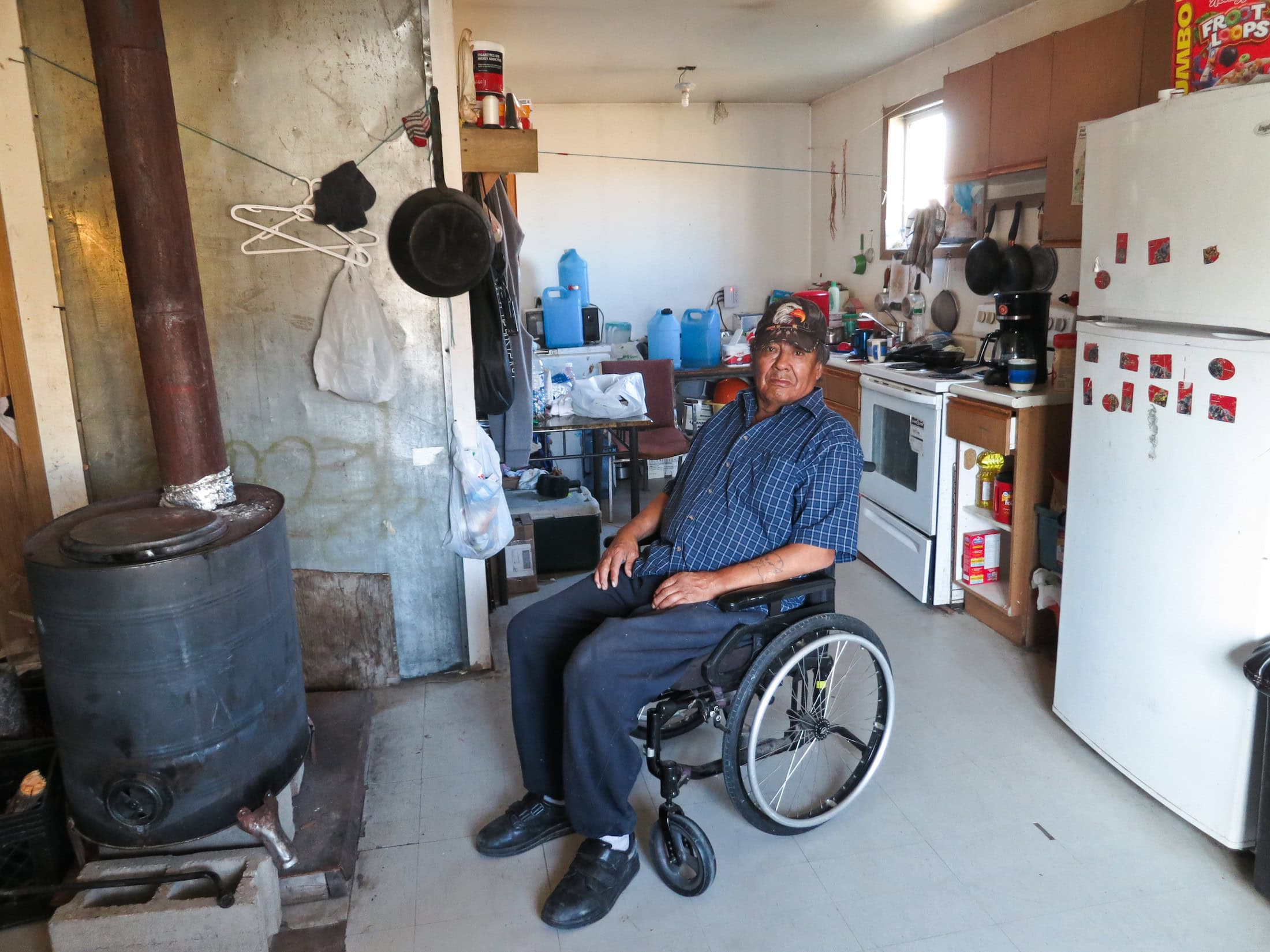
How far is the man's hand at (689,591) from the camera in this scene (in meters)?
1.80

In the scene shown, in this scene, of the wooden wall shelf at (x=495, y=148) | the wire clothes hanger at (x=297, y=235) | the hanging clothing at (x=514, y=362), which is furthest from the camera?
the hanging clothing at (x=514, y=362)

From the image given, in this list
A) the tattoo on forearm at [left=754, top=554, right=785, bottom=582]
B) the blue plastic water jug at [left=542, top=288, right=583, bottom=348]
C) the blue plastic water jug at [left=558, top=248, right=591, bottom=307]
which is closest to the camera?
the tattoo on forearm at [left=754, top=554, right=785, bottom=582]

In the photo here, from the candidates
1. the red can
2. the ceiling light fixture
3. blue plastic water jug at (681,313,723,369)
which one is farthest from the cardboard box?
the ceiling light fixture

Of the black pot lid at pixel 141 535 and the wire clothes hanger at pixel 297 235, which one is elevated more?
the wire clothes hanger at pixel 297 235

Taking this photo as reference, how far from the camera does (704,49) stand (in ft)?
13.0

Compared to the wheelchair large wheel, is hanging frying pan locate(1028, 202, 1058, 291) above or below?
above

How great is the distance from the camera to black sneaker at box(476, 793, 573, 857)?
6.32 feet

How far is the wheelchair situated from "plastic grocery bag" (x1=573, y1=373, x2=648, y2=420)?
71.7 inches

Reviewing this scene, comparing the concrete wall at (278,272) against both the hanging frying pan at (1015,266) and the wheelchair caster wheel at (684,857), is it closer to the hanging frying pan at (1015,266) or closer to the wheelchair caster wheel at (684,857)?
the wheelchair caster wheel at (684,857)

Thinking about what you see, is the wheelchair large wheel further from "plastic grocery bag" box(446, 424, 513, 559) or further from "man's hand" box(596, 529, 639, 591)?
"plastic grocery bag" box(446, 424, 513, 559)

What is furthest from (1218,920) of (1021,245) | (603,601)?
(1021,245)

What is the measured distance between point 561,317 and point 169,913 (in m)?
3.60

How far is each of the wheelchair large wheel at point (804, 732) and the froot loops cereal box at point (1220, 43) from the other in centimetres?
135

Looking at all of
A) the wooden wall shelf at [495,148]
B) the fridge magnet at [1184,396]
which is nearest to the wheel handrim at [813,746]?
the fridge magnet at [1184,396]
